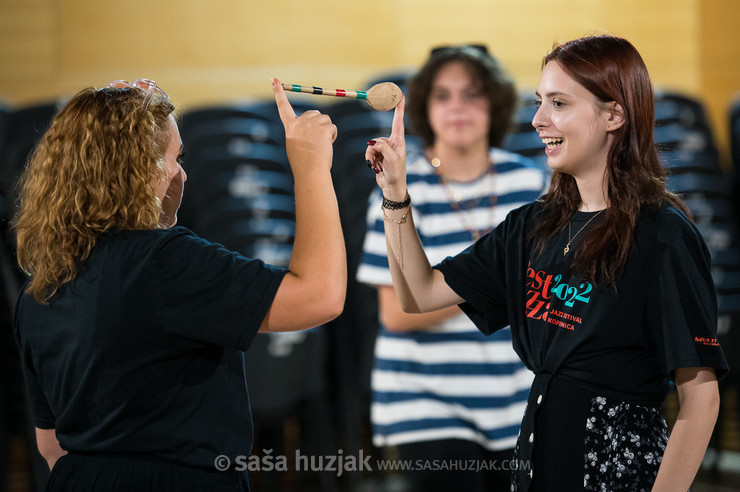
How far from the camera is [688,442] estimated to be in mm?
1305

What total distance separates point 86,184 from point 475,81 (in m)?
1.43

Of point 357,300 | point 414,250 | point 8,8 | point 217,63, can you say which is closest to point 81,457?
point 414,250

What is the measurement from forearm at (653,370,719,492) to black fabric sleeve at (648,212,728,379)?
0.05 m

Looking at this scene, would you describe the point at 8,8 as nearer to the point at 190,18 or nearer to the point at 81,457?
the point at 190,18

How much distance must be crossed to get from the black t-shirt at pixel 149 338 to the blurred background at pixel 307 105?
5.50 feet

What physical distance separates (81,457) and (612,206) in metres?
1.00

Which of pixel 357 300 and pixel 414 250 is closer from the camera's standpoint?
pixel 414 250

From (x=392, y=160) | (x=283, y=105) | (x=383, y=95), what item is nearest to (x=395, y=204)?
(x=392, y=160)

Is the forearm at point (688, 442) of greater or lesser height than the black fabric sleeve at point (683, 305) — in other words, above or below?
below

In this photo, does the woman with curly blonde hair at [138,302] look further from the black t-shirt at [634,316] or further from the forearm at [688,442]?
the forearm at [688,442]

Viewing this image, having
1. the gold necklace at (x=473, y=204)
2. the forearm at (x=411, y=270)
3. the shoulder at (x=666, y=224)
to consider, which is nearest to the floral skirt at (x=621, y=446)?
the shoulder at (x=666, y=224)

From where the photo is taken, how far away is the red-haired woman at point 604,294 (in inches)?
52.5

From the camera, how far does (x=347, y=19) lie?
417 cm

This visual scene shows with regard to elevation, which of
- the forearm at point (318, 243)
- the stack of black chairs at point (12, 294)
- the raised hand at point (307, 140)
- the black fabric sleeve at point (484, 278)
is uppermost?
the raised hand at point (307, 140)
